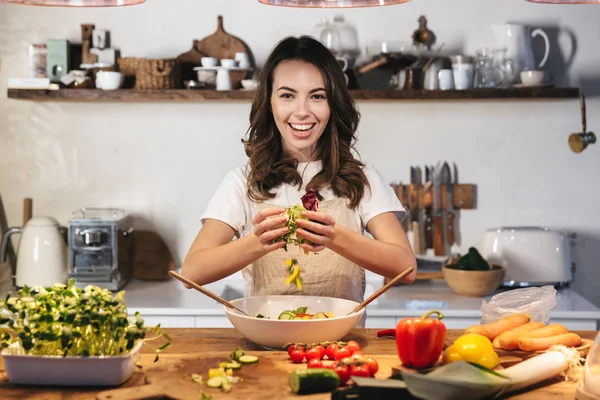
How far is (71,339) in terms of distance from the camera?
1.70m

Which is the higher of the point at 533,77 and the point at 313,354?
the point at 533,77

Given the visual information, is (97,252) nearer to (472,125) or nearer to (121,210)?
(121,210)

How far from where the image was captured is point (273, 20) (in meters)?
4.13

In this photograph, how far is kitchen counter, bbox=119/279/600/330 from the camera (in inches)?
138

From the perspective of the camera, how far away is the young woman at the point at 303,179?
8.20ft

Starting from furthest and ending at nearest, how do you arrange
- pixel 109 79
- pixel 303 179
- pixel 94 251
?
pixel 109 79, pixel 94 251, pixel 303 179

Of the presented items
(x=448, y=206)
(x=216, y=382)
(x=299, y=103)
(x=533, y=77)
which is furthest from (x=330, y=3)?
(x=448, y=206)

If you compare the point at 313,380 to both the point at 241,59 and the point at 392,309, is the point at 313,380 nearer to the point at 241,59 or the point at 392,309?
the point at 392,309

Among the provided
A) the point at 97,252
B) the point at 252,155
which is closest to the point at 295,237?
the point at 252,155

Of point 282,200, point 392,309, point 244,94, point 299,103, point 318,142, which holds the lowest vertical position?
point 392,309

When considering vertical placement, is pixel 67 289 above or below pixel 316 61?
below

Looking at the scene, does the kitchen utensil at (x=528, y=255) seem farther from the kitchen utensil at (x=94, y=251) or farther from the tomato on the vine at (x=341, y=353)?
Answer: the tomato on the vine at (x=341, y=353)

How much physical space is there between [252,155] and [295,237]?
20.2 inches

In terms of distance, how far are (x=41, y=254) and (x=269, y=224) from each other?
211 centimetres
